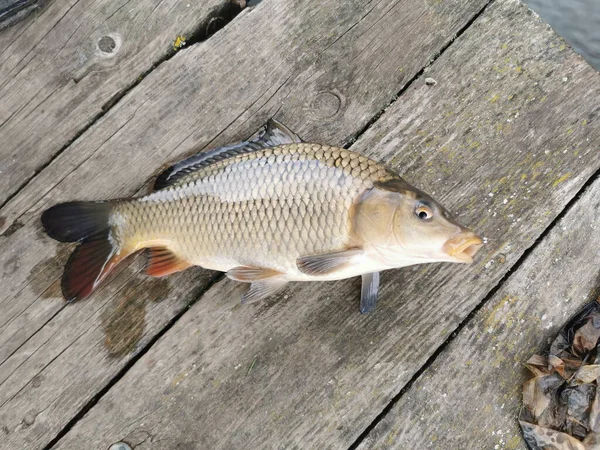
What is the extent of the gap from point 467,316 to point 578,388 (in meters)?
0.54

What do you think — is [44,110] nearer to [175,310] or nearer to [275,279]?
[175,310]

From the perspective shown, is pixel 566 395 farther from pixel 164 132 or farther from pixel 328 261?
pixel 164 132

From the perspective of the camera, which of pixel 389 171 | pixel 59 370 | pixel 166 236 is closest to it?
pixel 389 171

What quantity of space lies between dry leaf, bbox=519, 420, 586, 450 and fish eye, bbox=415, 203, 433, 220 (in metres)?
1.12

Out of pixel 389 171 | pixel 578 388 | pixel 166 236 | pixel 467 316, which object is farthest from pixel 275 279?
pixel 578 388

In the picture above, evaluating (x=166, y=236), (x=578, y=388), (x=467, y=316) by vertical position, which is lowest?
(x=578, y=388)

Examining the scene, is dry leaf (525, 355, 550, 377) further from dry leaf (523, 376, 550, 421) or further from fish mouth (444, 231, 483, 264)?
fish mouth (444, 231, 483, 264)

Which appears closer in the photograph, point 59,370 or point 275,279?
point 275,279

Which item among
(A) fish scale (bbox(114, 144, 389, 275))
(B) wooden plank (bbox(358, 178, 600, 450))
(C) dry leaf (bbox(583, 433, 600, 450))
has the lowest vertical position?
(C) dry leaf (bbox(583, 433, 600, 450))

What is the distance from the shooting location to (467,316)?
7.50ft

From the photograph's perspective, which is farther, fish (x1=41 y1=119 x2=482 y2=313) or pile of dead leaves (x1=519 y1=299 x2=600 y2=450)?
pile of dead leaves (x1=519 y1=299 x2=600 y2=450)

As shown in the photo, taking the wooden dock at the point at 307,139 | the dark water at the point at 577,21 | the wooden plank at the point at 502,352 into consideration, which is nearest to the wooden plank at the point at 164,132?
the wooden dock at the point at 307,139

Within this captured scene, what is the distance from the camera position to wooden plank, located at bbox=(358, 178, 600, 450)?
2.24 meters

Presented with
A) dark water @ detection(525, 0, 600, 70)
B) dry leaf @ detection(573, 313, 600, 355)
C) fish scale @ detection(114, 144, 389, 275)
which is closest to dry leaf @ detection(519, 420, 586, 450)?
dry leaf @ detection(573, 313, 600, 355)
